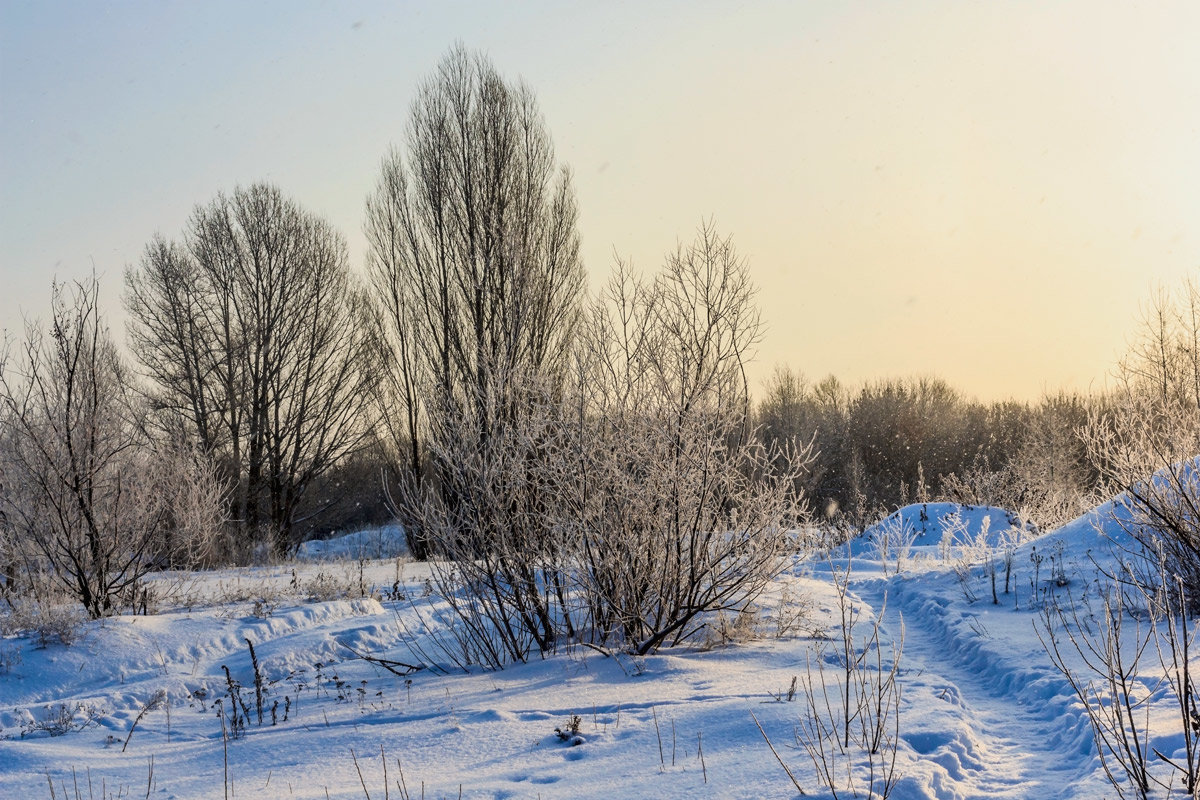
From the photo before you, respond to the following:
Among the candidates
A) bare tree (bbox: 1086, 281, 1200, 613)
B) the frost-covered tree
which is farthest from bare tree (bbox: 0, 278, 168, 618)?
bare tree (bbox: 1086, 281, 1200, 613)

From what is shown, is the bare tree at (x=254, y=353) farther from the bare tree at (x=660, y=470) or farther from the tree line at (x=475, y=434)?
the bare tree at (x=660, y=470)

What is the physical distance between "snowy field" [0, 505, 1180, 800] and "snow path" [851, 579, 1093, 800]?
2 cm

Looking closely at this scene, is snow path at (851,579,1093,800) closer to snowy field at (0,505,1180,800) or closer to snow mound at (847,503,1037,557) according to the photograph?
snowy field at (0,505,1180,800)

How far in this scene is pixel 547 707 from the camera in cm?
506

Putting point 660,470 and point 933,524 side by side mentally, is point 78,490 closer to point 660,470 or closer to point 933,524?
point 660,470

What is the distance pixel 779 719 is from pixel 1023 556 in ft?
18.5

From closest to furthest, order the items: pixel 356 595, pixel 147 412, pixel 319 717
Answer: pixel 319 717
pixel 356 595
pixel 147 412

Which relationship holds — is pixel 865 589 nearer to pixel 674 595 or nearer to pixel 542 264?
pixel 674 595

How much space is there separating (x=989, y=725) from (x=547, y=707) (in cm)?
237

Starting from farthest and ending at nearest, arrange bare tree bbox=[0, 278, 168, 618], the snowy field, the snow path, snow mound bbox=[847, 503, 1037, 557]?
snow mound bbox=[847, 503, 1037, 557] → bare tree bbox=[0, 278, 168, 618] → the snowy field → the snow path

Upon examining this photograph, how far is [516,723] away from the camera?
4746 mm

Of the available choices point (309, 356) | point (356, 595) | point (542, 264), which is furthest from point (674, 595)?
point (309, 356)

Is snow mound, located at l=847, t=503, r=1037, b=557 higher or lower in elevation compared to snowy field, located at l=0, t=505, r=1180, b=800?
higher

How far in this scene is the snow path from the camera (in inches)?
141
